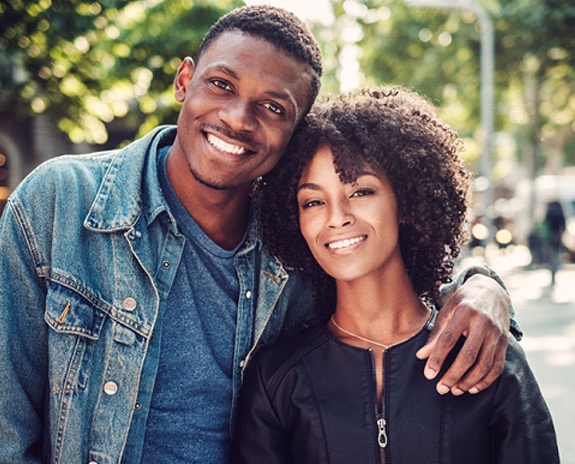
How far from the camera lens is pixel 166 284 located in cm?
266

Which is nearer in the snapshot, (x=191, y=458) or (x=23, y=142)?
(x=191, y=458)

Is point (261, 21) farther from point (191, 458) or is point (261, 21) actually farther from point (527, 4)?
point (527, 4)

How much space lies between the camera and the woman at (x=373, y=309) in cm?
250

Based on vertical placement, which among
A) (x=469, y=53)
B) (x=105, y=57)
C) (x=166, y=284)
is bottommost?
(x=166, y=284)

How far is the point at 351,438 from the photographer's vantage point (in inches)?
99.3

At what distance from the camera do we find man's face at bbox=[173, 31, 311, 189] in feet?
8.96

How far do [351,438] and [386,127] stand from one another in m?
1.33

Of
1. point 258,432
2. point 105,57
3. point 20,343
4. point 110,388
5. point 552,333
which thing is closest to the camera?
point 20,343

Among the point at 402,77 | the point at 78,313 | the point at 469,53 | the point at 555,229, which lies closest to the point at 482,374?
the point at 78,313

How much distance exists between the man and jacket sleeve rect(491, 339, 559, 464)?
0.12 metres

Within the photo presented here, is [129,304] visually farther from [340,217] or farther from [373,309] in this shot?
[373,309]

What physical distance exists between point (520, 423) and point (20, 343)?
1.85 metres

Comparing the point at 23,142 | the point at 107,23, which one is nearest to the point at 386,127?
the point at 107,23

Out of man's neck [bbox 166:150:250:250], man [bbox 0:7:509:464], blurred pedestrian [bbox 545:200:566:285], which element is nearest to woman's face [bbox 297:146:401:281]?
man [bbox 0:7:509:464]
